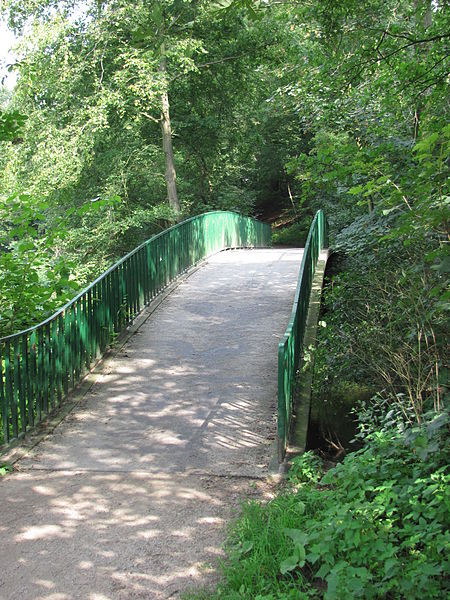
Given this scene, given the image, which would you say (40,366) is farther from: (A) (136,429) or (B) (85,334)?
(B) (85,334)

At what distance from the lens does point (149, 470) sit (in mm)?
5730

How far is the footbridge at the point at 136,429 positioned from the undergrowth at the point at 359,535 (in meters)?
0.37

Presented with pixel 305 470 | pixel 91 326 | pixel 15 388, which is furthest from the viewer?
pixel 91 326

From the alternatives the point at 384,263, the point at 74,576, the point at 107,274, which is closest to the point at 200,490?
the point at 74,576

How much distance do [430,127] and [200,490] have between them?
4.01 metres

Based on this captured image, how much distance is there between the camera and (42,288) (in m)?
7.90

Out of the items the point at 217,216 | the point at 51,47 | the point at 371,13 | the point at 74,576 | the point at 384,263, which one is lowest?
the point at 74,576

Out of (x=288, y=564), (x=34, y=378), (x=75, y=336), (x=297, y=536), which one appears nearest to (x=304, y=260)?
(x=75, y=336)

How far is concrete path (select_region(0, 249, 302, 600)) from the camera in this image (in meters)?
4.24

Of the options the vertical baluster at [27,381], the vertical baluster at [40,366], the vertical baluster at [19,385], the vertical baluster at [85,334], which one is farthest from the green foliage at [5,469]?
the vertical baluster at [85,334]

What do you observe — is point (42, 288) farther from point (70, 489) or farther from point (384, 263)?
point (384, 263)

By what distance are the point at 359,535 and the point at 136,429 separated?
3278mm

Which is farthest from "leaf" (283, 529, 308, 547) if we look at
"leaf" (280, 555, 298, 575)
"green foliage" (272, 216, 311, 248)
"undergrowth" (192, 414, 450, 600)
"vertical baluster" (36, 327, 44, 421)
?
"green foliage" (272, 216, 311, 248)

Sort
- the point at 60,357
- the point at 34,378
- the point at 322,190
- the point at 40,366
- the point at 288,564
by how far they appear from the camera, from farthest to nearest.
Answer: the point at 322,190
the point at 60,357
the point at 40,366
the point at 34,378
the point at 288,564
